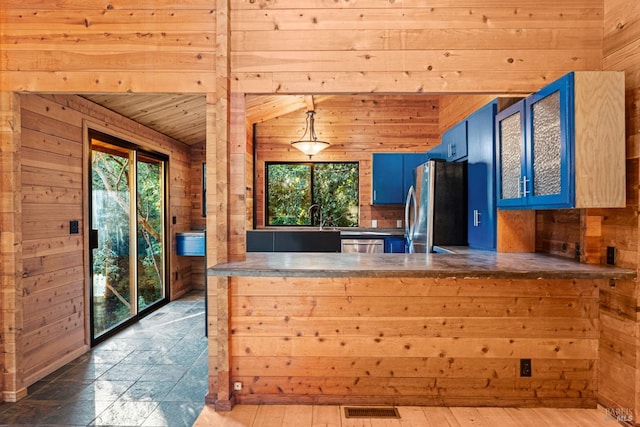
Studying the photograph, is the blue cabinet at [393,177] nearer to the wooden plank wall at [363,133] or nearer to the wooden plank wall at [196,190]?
the wooden plank wall at [363,133]

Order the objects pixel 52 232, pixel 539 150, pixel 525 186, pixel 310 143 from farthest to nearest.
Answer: pixel 310 143
pixel 52 232
pixel 525 186
pixel 539 150

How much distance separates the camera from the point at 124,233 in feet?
13.0

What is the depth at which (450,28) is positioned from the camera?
7.54 feet

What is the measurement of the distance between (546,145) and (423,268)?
1.05 m

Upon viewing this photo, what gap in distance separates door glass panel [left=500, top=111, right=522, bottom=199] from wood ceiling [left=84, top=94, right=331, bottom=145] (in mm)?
1797

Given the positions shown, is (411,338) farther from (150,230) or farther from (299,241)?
(150,230)

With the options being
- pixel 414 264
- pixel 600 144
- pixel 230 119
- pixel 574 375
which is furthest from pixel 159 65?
pixel 574 375

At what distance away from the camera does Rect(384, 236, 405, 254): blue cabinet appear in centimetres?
490

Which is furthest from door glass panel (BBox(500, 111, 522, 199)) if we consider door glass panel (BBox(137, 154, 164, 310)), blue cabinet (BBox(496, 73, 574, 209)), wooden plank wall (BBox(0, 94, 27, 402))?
door glass panel (BBox(137, 154, 164, 310))

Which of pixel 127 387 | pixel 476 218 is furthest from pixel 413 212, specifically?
pixel 127 387

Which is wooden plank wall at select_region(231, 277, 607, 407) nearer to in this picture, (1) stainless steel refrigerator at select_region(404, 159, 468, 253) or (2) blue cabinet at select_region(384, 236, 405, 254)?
(1) stainless steel refrigerator at select_region(404, 159, 468, 253)

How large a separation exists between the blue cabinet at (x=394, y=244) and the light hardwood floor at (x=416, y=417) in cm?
273

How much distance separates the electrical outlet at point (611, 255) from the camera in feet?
7.14

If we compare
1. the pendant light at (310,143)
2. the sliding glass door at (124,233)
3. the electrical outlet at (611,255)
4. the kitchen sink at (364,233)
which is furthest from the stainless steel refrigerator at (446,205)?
the sliding glass door at (124,233)
